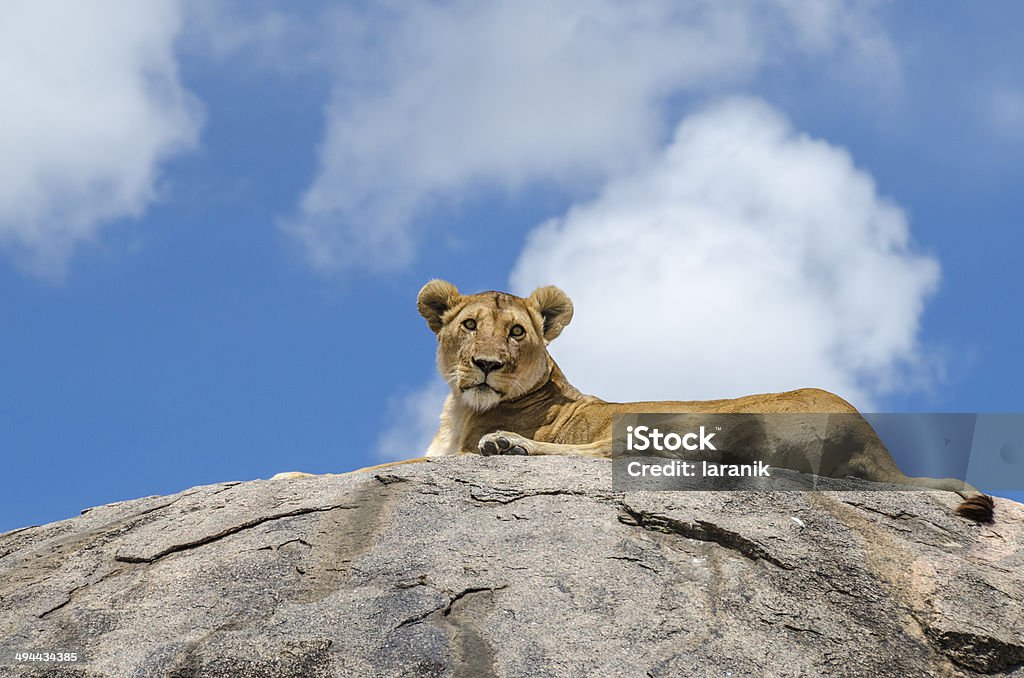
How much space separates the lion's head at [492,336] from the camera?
1219 centimetres

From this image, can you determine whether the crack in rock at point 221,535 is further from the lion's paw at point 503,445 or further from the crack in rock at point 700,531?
the crack in rock at point 700,531

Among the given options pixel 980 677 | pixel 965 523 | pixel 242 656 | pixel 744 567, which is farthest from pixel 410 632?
pixel 965 523

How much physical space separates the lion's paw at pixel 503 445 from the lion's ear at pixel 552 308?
286 centimetres

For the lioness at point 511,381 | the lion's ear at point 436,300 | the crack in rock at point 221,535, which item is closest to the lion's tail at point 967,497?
the lioness at point 511,381

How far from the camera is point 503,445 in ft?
34.0

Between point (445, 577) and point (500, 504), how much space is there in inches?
49.7

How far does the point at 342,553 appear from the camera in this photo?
7840mm

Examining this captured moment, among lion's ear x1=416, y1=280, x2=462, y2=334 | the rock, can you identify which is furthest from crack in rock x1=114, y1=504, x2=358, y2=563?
lion's ear x1=416, y1=280, x2=462, y2=334

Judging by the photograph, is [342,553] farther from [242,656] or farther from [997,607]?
[997,607]

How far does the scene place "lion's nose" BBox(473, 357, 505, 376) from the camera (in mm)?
12096

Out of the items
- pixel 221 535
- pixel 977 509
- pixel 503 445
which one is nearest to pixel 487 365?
pixel 503 445

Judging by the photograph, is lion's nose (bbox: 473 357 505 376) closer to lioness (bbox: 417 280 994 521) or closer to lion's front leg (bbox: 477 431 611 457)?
lioness (bbox: 417 280 994 521)

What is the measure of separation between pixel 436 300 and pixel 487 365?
1.30 meters

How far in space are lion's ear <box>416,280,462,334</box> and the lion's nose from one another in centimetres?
109
